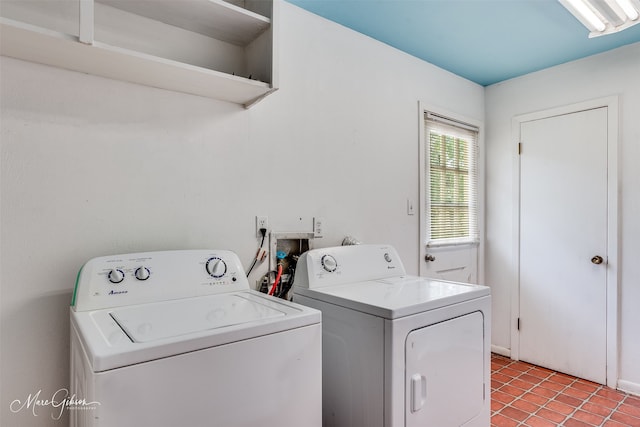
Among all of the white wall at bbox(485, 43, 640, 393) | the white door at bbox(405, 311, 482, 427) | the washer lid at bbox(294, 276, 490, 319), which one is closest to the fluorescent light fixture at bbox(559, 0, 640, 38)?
the white wall at bbox(485, 43, 640, 393)

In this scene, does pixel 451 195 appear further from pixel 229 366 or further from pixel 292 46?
pixel 229 366

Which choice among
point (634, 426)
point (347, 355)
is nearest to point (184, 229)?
point (347, 355)

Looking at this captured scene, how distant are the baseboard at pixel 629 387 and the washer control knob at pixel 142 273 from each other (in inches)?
123

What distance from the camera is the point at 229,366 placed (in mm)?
1036

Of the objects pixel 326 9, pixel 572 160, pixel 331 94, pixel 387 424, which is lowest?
pixel 387 424

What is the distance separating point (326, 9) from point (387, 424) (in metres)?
2.04

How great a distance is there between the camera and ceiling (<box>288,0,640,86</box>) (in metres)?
2.01

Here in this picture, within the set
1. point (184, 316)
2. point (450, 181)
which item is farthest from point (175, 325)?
point (450, 181)

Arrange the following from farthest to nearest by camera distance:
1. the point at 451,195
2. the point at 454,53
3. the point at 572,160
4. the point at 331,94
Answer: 1. the point at 451,195
2. the point at 572,160
3. the point at 454,53
4. the point at 331,94

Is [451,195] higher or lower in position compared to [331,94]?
lower

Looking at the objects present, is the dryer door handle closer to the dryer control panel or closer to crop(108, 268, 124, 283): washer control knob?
the dryer control panel

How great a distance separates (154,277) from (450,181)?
2356mm

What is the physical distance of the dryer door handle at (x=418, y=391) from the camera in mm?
1463

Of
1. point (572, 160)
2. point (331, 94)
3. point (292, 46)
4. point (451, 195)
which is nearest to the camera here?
point (292, 46)
